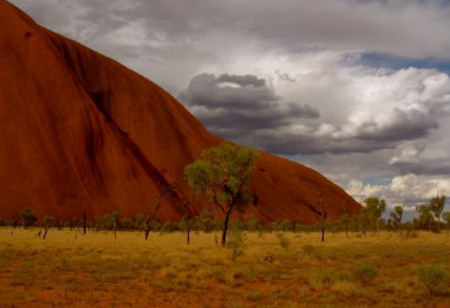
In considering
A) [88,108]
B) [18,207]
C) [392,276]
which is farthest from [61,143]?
[392,276]

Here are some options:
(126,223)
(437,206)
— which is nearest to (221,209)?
(126,223)

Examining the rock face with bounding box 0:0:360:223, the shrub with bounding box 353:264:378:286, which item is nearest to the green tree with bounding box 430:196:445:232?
the rock face with bounding box 0:0:360:223

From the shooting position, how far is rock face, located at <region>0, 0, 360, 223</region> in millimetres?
73125

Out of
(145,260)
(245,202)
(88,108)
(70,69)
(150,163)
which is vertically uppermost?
(70,69)

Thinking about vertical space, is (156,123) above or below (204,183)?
above

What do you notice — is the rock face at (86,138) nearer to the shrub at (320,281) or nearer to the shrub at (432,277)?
the shrub at (320,281)

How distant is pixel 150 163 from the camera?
93562 mm

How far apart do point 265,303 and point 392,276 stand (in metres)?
8.97

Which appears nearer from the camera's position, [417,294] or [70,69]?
[417,294]

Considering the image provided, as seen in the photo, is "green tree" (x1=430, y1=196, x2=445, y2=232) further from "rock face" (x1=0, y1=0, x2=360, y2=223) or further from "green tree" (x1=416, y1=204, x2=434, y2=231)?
"rock face" (x1=0, y1=0, x2=360, y2=223)

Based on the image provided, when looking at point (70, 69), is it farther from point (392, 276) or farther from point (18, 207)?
point (392, 276)

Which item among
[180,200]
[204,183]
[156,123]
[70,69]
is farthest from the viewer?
[156,123]

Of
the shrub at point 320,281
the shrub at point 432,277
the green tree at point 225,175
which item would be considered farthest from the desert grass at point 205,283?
the green tree at point 225,175

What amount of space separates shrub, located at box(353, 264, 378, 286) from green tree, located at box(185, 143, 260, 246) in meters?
17.5
